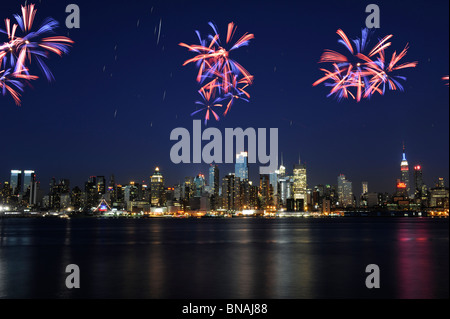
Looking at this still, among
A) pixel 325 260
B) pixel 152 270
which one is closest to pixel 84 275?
pixel 152 270
